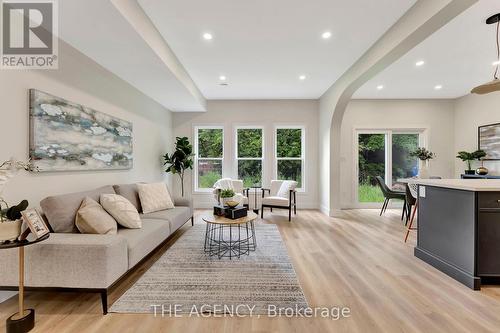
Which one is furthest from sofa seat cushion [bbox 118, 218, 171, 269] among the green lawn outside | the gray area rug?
the green lawn outside

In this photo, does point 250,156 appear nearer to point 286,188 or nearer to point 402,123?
point 286,188

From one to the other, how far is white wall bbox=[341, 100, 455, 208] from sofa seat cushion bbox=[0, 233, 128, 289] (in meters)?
5.55

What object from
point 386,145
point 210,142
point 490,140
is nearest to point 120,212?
point 210,142

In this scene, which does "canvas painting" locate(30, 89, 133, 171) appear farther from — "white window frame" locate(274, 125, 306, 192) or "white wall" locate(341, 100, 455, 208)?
"white wall" locate(341, 100, 455, 208)

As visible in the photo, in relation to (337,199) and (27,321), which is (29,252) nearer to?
(27,321)

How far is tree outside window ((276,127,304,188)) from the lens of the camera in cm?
615

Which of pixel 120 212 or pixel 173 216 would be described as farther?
pixel 173 216

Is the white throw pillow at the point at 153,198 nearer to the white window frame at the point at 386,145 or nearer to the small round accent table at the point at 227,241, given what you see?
the small round accent table at the point at 227,241

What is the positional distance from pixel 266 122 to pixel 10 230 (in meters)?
5.21

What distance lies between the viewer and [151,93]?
452 cm

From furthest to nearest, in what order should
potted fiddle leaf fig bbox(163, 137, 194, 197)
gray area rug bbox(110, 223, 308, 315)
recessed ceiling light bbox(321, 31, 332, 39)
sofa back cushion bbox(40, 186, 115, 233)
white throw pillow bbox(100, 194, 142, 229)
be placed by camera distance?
1. potted fiddle leaf fig bbox(163, 137, 194, 197)
2. recessed ceiling light bbox(321, 31, 332, 39)
3. white throw pillow bbox(100, 194, 142, 229)
4. sofa back cushion bbox(40, 186, 115, 233)
5. gray area rug bbox(110, 223, 308, 315)

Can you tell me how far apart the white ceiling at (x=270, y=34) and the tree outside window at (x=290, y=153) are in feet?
5.54

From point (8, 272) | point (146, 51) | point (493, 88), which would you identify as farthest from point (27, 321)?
point (493, 88)

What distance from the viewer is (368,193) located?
20.2 feet
